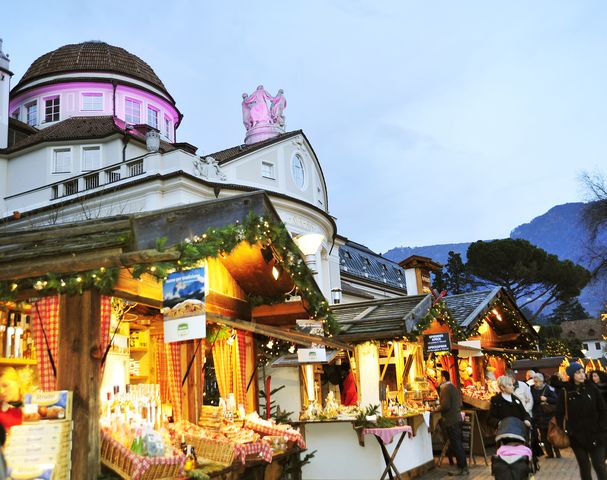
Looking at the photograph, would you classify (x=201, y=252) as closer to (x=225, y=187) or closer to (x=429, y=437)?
(x=429, y=437)

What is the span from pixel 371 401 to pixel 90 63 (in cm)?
2523

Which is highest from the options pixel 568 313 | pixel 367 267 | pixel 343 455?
pixel 367 267

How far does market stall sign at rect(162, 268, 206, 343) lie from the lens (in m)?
5.62

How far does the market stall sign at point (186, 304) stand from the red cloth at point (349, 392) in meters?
7.59

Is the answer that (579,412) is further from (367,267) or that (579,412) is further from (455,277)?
(455,277)

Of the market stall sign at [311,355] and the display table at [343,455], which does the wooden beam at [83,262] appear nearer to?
the market stall sign at [311,355]

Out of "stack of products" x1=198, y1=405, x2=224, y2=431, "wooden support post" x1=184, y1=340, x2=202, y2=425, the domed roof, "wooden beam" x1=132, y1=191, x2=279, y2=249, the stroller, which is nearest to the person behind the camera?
"wooden beam" x1=132, y1=191, x2=279, y2=249

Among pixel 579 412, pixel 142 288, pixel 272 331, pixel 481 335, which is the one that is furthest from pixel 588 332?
pixel 142 288

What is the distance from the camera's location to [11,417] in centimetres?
528

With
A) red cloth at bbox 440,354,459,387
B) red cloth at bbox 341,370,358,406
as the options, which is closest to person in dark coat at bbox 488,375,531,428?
red cloth at bbox 341,370,358,406

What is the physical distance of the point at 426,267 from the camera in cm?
1747

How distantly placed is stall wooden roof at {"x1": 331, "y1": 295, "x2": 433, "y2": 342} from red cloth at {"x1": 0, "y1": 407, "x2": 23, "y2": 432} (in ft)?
23.8

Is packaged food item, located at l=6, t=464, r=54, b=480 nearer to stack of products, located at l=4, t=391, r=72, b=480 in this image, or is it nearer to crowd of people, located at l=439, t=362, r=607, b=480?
stack of products, located at l=4, t=391, r=72, b=480

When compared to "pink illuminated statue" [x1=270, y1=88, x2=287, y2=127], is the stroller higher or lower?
lower
